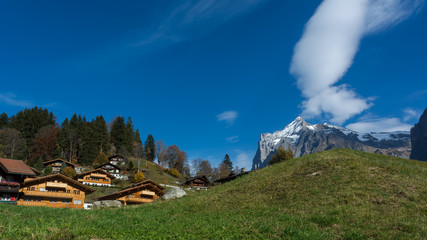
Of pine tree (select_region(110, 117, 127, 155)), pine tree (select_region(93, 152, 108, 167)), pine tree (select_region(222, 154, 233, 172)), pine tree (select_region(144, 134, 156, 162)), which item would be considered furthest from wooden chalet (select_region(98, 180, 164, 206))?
pine tree (select_region(222, 154, 233, 172))

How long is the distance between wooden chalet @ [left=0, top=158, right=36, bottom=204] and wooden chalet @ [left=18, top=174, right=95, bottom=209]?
1.72 metres

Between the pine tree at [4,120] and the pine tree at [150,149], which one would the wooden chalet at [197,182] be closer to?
the pine tree at [150,149]

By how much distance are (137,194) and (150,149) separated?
238 feet

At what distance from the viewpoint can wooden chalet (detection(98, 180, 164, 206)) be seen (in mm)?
46812

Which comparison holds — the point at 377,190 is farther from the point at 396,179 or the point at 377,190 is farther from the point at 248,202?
the point at 248,202

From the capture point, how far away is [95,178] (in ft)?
232

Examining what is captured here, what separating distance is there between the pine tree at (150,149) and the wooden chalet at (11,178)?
71.0 meters

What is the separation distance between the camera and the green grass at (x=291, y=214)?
39.2ft

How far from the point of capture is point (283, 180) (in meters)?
29.3

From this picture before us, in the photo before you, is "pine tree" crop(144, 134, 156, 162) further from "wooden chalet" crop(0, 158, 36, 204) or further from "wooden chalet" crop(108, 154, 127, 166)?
"wooden chalet" crop(0, 158, 36, 204)

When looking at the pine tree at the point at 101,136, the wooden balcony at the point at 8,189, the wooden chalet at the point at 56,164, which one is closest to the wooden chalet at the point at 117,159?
the pine tree at the point at 101,136

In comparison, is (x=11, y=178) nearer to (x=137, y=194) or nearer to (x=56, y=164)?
(x=137, y=194)

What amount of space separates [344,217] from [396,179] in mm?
11935

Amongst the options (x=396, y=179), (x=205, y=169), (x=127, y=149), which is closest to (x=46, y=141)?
(x=127, y=149)
